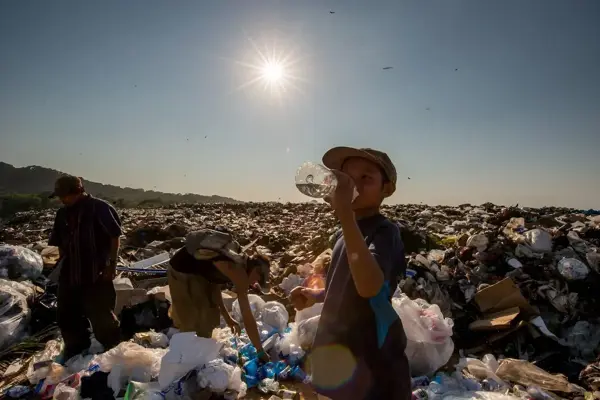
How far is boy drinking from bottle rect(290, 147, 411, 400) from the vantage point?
1115 mm

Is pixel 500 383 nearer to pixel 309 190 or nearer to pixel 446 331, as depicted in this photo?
pixel 446 331

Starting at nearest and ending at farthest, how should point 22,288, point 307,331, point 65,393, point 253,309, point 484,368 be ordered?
point 65,393, point 484,368, point 307,331, point 253,309, point 22,288

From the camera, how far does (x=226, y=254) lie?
7.59ft

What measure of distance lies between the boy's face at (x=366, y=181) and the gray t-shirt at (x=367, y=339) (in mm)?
58

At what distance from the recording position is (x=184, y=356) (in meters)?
2.32

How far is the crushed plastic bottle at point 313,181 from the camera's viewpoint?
111 cm

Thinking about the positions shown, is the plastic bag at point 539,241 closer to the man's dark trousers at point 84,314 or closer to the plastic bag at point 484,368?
the plastic bag at point 484,368

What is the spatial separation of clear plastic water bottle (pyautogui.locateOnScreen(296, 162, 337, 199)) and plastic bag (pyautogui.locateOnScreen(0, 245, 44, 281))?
491 cm

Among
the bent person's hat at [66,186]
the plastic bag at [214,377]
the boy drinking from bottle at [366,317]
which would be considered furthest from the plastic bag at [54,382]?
the boy drinking from bottle at [366,317]

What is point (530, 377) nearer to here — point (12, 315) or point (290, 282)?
point (290, 282)

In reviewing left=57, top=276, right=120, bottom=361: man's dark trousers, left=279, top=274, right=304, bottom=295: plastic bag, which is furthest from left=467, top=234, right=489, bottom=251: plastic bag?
left=57, top=276, right=120, bottom=361: man's dark trousers

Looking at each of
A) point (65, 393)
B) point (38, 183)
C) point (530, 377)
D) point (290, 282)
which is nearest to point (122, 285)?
point (65, 393)

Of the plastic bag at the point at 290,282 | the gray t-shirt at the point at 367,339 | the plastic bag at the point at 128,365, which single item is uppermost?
the gray t-shirt at the point at 367,339

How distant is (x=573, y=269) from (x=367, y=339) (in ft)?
13.9
